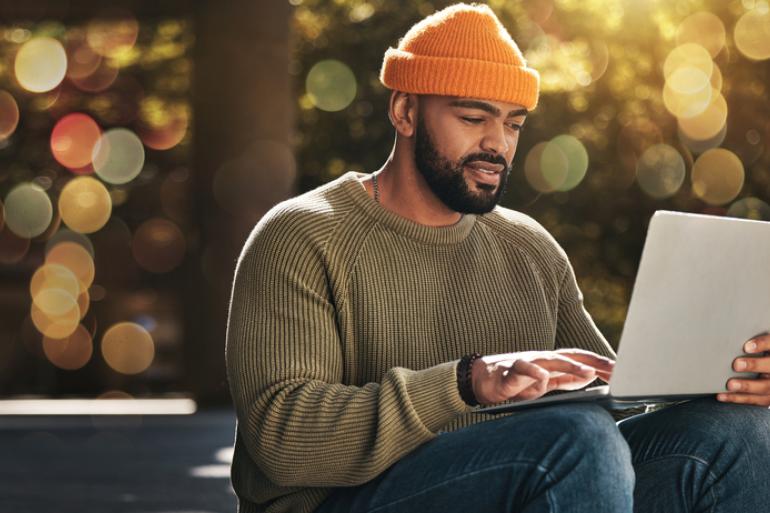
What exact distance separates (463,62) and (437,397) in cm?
102

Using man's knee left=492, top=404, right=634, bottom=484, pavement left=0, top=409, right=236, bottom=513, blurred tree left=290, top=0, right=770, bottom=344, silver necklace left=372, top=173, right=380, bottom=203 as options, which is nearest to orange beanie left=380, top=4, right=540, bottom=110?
silver necklace left=372, top=173, right=380, bottom=203

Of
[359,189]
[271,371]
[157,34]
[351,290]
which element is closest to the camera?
[271,371]

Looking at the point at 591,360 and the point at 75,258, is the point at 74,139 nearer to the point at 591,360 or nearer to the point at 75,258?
the point at 75,258

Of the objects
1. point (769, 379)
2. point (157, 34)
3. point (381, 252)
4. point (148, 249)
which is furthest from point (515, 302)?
point (148, 249)

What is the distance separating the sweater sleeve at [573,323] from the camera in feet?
12.3

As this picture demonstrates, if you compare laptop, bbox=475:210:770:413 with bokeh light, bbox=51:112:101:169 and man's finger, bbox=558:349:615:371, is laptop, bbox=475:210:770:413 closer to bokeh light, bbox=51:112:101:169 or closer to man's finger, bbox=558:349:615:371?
man's finger, bbox=558:349:615:371

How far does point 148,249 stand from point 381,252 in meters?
18.2

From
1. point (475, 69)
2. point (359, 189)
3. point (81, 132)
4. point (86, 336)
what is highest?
point (475, 69)

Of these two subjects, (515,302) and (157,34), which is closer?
(515,302)

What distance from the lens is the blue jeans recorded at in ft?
9.02

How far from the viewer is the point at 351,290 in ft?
10.8

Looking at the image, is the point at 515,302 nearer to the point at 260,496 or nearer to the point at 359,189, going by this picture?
the point at 359,189

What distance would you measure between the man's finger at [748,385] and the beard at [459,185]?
743mm

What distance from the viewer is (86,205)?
2048 centimetres
